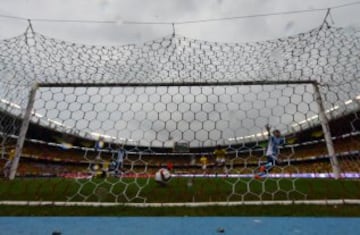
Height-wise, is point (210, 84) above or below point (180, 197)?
above

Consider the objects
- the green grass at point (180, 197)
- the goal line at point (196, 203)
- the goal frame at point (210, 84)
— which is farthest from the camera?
the goal frame at point (210, 84)

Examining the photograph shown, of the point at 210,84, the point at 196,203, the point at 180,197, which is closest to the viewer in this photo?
the point at 196,203

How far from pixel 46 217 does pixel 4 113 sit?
507 centimetres

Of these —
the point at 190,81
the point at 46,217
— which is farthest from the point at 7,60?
the point at 46,217

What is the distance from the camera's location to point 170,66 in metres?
6.12
